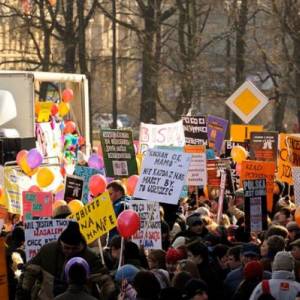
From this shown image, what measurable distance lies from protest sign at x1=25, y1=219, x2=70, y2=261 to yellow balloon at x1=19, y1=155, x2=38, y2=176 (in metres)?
8.45

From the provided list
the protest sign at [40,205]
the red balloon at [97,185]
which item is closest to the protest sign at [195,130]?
the red balloon at [97,185]

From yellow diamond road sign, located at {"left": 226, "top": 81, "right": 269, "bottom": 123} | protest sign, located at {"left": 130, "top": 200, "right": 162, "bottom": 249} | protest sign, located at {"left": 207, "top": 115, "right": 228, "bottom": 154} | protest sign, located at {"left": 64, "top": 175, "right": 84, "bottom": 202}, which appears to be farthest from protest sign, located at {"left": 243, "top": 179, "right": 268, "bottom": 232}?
protest sign, located at {"left": 207, "top": 115, "right": 228, "bottom": 154}

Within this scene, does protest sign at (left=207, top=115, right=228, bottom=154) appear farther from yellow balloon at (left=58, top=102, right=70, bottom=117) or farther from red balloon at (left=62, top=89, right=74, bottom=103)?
red balloon at (left=62, top=89, right=74, bottom=103)

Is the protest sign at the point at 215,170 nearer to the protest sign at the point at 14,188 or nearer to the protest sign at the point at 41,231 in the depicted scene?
the protest sign at the point at 14,188

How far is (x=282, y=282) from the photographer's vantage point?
402 inches

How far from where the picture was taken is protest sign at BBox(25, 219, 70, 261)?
1203 cm

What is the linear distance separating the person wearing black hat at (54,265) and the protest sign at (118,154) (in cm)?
A: 776

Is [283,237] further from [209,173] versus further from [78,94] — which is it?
[78,94]

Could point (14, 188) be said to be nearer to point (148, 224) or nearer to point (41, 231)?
point (148, 224)

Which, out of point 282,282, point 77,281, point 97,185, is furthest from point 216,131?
point 77,281

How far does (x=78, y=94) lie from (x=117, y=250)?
69.0 feet

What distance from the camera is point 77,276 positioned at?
9344 mm

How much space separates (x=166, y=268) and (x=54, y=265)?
1250 mm

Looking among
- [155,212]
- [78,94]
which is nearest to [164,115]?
[78,94]
